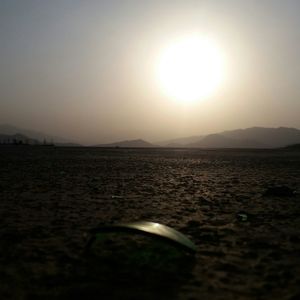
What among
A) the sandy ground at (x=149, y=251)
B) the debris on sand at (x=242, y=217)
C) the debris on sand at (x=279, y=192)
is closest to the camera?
the sandy ground at (x=149, y=251)

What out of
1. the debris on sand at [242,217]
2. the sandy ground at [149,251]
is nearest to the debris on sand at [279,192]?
the sandy ground at [149,251]

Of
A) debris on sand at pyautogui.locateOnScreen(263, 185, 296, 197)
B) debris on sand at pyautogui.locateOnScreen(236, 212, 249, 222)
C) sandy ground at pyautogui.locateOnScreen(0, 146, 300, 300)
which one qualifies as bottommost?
sandy ground at pyautogui.locateOnScreen(0, 146, 300, 300)

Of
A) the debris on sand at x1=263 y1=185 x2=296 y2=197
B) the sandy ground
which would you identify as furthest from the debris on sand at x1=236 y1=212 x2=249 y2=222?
the debris on sand at x1=263 y1=185 x2=296 y2=197

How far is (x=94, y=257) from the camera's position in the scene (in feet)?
23.2

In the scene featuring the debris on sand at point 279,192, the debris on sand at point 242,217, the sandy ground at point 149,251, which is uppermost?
the debris on sand at point 279,192

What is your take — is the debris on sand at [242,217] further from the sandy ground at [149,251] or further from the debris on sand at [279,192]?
the debris on sand at [279,192]

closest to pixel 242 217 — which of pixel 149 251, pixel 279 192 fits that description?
pixel 149 251

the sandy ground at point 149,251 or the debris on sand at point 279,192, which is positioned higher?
the debris on sand at point 279,192

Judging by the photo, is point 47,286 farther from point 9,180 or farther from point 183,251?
point 9,180

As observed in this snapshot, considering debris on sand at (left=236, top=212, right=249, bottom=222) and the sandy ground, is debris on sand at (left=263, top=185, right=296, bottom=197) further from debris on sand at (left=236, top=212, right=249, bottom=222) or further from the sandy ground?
debris on sand at (left=236, top=212, right=249, bottom=222)

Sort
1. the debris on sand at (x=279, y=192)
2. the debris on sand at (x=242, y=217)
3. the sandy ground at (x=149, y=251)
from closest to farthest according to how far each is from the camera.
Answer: the sandy ground at (x=149, y=251), the debris on sand at (x=242, y=217), the debris on sand at (x=279, y=192)

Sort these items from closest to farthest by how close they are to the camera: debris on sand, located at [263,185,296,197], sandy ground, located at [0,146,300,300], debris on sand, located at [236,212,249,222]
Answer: sandy ground, located at [0,146,300,300]
debris on sand, located at [236,212,249,222]
debris on sand, located at [263,185,296,197]

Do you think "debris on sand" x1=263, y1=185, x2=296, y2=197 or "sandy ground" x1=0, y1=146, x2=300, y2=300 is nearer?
"sandy ground" x1=0, y1=146, x2=300, y2=300

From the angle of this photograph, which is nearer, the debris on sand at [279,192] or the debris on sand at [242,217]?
the debris on sand at [242,217]
